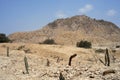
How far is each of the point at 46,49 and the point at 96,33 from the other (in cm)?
6650

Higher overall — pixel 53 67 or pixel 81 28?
pixel 81 28

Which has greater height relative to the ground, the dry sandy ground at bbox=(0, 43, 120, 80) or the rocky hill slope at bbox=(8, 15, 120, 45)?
the rocky hill slope at bbox=(8, 15, 120, 45)

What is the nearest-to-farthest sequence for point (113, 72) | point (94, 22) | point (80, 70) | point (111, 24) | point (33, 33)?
point (113, 72), point (80, 70), point (33, 33), point (94, 22), point (111, 24)

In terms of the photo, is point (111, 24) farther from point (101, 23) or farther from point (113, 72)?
point (113, 72)

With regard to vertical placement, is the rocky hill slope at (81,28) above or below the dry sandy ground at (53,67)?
above

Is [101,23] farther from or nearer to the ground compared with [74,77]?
farther from the ground

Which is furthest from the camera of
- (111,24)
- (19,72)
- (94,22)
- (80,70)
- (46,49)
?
(111,24)

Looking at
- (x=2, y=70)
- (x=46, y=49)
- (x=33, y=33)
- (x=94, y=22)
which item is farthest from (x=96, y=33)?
(x=2, y=70)

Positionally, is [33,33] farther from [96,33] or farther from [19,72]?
[19,72]

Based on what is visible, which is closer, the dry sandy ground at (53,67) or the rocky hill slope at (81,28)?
the dry sandy ground at (53,67)

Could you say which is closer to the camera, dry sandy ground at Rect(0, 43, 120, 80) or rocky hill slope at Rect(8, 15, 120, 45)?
dry sandy ground at Rect(0, 43, 120, 80)

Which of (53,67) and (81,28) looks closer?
(53,67)

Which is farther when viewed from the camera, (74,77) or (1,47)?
A: (1,47)

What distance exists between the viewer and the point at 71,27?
329ft
